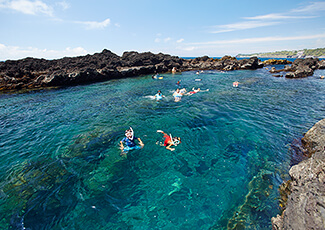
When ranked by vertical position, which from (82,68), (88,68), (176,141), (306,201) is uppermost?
(82,68)

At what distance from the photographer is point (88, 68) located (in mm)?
39938

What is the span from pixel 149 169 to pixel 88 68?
131 ft

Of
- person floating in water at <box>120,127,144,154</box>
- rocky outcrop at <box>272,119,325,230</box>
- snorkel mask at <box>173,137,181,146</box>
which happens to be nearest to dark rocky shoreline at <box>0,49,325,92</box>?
person floating in water at <box>120,127,144,154</box>

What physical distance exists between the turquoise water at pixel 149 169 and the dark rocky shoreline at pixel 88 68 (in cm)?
2159

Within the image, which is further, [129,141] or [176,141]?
[176,141]

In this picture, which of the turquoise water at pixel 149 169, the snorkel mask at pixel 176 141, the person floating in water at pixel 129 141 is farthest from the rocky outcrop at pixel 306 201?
the person floating in water at pixel 129 141

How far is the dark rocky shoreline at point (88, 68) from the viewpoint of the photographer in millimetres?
34375

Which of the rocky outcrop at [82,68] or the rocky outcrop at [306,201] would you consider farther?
the rocky outcrop at [82,68]

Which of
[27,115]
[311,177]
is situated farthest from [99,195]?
[27,115]

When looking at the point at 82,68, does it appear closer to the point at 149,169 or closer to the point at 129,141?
the point at 129,141

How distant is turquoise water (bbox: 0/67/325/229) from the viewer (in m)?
6.54

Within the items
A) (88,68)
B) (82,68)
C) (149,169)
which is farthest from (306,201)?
(82,68)

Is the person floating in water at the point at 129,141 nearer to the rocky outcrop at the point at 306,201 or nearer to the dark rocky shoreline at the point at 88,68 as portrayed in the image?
the rocky outcrop at the point at 306,201

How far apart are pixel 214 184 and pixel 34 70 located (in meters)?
52.1
